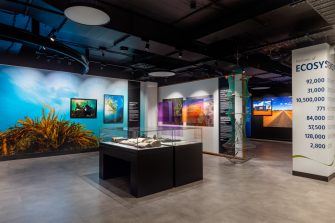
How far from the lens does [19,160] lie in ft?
23.8

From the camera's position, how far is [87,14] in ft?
11.0

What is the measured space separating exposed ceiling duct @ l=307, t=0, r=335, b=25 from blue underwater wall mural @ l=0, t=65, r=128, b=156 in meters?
7.86

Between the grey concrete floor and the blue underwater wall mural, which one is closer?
the grey concrete floor

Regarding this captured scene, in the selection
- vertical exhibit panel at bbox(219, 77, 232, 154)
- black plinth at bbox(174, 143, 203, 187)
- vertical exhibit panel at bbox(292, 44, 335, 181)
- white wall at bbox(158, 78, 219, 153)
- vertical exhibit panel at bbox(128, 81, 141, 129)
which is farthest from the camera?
vertical exhibit panel at bbox(128, 81, 141, 129)

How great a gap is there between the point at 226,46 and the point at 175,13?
7.07 feet

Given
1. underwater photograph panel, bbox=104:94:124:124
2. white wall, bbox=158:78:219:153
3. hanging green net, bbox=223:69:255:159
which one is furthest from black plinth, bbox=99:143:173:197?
underwater photograph panel, bbox=104:94:124:124

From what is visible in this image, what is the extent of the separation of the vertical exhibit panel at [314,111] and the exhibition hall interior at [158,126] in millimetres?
24

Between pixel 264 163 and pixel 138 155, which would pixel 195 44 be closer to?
pixel 138 155

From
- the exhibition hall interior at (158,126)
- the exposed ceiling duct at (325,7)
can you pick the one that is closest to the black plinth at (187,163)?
the exhibition hall interior at (158,126)

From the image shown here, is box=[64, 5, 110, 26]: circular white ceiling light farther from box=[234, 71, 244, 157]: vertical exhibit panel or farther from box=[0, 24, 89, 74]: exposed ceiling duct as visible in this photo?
box=[234, 71, 244, 157]: vertical exhibit panel

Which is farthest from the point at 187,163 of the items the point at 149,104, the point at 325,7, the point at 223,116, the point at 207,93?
the point at 149,104

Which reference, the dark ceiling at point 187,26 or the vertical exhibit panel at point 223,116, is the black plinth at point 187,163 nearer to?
the dark ceiling at point 187,26

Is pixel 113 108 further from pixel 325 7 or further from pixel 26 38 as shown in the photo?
pixel 325 7

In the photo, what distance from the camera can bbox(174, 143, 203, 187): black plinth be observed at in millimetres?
4594
